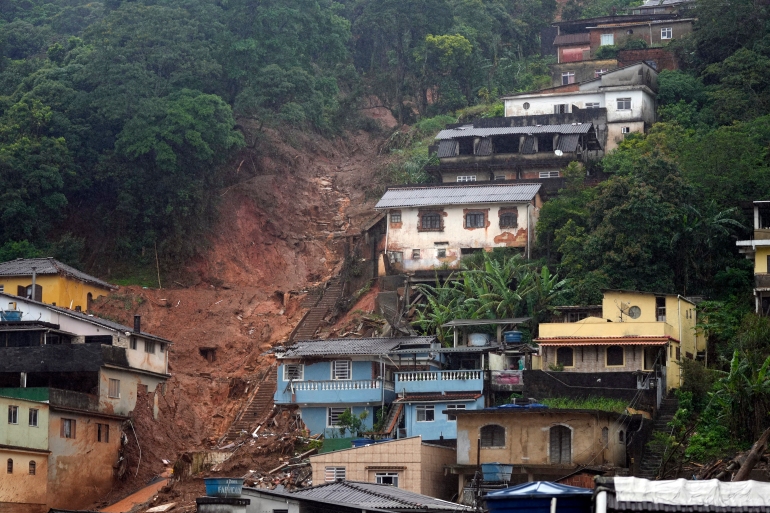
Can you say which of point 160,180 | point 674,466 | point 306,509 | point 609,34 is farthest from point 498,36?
point 306,509

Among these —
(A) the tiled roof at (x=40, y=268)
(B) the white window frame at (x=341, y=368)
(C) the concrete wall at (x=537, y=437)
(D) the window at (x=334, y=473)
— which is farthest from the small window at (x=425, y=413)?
(A) the tiled roof at (x=40, y=268)

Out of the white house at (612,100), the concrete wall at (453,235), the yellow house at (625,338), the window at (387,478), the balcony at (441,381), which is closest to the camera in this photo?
the window at (387,478)

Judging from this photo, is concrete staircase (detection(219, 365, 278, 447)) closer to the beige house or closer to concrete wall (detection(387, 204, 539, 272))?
the beige house

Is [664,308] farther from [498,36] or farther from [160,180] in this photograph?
[498,36]

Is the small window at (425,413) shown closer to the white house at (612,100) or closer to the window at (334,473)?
the window at (334,473)

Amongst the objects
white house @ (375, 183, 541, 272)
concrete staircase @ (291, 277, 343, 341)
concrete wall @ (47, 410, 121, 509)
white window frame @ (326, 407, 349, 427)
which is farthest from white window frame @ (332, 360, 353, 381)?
white house @ (375, 183, 541, 272)

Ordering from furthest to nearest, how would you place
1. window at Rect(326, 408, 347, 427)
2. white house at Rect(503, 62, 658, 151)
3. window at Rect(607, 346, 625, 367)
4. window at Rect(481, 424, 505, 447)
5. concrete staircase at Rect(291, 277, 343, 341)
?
white house at Rect(503, 62, 658, 151) < concrete staircase at Rect(291, 277, 343, 341) < window at Rect(326, 408, 347, 427) < window at Rect(607, 346, 625, 367) < window at Rect(481, 424, 505, 447)

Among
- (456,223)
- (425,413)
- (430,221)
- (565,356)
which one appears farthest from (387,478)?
(430,221)
